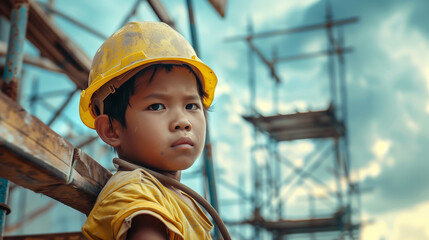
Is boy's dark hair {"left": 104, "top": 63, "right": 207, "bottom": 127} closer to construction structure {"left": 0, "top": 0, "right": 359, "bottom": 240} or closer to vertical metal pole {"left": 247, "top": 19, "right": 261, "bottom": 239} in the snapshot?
construction structure {"left": 0, "top": 0, "right": 359, "bottom": 240}

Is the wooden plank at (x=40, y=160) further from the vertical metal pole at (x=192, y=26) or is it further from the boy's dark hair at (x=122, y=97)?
the vertical metal pole at (x=192, y=26)

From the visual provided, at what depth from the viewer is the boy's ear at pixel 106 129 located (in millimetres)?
1786

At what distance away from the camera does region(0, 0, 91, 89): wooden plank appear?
4376 millimetres

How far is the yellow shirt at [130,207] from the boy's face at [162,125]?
0.37 ft

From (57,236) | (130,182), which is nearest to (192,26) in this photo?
(57,236)

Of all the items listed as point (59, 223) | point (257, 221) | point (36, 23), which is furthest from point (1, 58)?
point (59, 223)

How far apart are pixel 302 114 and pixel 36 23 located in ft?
21.6

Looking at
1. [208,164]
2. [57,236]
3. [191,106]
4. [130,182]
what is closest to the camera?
[130,182]

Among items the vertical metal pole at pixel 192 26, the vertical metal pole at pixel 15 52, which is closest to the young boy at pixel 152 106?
the vertical metal pole at pixel 15 52

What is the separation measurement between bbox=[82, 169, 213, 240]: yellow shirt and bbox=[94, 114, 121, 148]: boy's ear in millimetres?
221

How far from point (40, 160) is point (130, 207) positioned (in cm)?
28

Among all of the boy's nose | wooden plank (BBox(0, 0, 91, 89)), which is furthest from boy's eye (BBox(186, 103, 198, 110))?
wooden plank (BBox(0, 0, 91, 89))

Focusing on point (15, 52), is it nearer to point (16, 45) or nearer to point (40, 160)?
point (16, 45)

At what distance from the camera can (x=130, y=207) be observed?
129 cm
